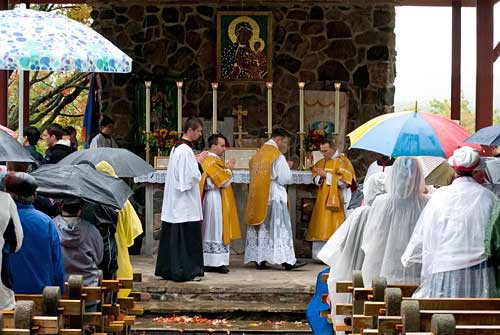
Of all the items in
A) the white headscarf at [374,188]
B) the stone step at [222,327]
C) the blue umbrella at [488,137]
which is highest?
the blue umbrella at [488,137]

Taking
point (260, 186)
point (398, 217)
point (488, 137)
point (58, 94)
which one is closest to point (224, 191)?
point (260, 186)

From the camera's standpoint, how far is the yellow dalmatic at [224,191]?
43.2ft

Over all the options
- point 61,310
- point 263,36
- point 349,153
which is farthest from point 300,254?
point 61,310

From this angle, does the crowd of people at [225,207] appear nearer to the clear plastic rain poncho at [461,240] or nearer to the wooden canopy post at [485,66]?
the wooden canopy post at [485,66]

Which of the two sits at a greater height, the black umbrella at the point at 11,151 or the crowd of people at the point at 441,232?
the black umbrella at the point at 11,151

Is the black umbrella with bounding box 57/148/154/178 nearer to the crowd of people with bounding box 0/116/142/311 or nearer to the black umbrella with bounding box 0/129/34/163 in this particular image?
the crowd of people with bounding box 0/116/142/311

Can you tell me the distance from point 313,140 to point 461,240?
7.76 metres

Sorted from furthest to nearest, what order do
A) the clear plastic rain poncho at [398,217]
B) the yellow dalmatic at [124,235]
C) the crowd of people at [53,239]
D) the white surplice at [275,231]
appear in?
the white surplice at [275,231]
the yellow dalmatic at [124,235]
the clear plastic rain poncho at [398,217]
the crowd of people at [53,239]

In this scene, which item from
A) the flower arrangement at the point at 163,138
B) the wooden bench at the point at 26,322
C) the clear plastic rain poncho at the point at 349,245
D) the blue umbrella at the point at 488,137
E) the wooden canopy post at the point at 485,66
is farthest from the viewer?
the wooden canopy post at the point at 485,66

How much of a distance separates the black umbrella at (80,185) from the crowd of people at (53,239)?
0.11 m

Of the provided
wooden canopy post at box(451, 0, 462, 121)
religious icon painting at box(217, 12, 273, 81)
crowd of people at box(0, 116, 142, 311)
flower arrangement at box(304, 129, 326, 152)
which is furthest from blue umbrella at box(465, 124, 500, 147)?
wooden canopy post at box(451, 0, 462, 121)

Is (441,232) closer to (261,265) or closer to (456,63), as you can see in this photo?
(261,265)

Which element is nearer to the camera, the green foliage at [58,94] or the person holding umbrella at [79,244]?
the person holding umbrella at [79,244]

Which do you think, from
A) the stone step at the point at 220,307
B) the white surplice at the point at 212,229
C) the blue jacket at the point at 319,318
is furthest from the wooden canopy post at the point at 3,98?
the blue jacket at the point at 319,318
